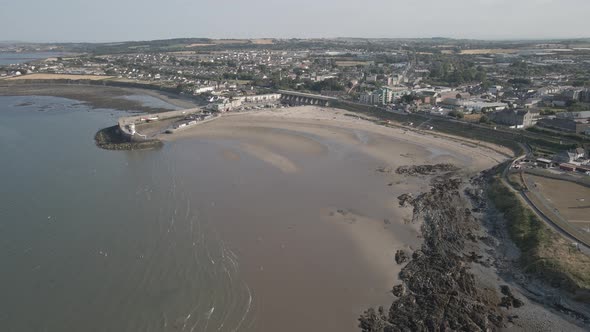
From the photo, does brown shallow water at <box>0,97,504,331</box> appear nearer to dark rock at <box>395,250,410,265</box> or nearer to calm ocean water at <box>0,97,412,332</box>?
calm ocean water at <box>0,97,412,332</box>

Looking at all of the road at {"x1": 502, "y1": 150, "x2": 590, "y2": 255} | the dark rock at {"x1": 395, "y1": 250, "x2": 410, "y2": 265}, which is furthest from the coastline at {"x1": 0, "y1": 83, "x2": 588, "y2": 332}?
the road at {"x1": 502, "y1": 150, "x2": 590, "y2": 255}

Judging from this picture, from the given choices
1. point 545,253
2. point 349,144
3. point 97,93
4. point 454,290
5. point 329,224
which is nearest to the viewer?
point 454,290

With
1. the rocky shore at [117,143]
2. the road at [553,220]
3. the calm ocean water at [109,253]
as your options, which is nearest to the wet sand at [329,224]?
the calm ocean water at [109,253]

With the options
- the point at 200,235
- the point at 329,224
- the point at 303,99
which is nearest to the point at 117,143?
the point at 200,235

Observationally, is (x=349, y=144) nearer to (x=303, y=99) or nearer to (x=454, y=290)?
(x=454, y=290)

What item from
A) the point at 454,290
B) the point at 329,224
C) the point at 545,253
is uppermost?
the point at 545,253

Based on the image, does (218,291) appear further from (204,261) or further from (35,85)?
(35,85)

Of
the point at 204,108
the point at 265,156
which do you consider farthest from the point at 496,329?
the point at 204,108
